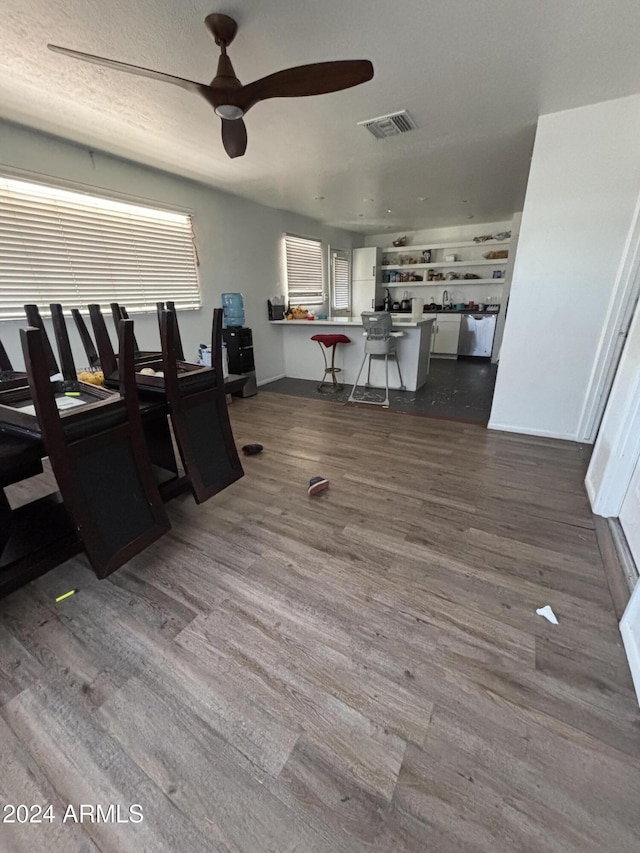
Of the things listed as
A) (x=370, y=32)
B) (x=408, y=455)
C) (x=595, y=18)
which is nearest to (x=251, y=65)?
(x=370, y=32)

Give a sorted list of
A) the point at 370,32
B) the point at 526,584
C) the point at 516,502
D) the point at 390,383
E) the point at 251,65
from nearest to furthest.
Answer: the point at 526,584 < the point at 370,32 < the point at 251,65 < the point at 516,502 < the point at 390,383

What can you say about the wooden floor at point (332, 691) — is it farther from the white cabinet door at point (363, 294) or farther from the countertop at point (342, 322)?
the white cabinet door at point (363, 294)

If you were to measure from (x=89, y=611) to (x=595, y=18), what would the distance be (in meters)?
3.56

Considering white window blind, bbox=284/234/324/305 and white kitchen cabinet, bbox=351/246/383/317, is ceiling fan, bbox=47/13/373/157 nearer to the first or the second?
white window blind, bbox=284/234/324/305

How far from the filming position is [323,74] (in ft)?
5.06

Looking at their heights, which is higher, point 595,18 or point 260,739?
point 595,18

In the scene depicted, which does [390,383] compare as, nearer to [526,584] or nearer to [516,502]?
[516,502]

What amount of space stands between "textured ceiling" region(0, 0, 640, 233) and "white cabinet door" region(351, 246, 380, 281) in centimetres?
360

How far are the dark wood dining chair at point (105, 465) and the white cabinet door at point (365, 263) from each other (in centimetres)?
659

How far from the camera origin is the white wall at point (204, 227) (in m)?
2.71

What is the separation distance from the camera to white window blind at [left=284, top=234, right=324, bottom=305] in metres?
5.59

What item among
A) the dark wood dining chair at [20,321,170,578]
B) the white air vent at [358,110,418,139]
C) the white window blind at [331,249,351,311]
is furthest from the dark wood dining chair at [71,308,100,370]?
the white window blind at [331,249,351,311]

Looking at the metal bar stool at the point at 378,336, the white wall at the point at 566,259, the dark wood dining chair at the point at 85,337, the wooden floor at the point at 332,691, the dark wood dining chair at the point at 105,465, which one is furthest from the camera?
the metal bar stool at the point at 378,336

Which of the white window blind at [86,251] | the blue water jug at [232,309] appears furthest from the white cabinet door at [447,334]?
the white window blind at [86,251]
